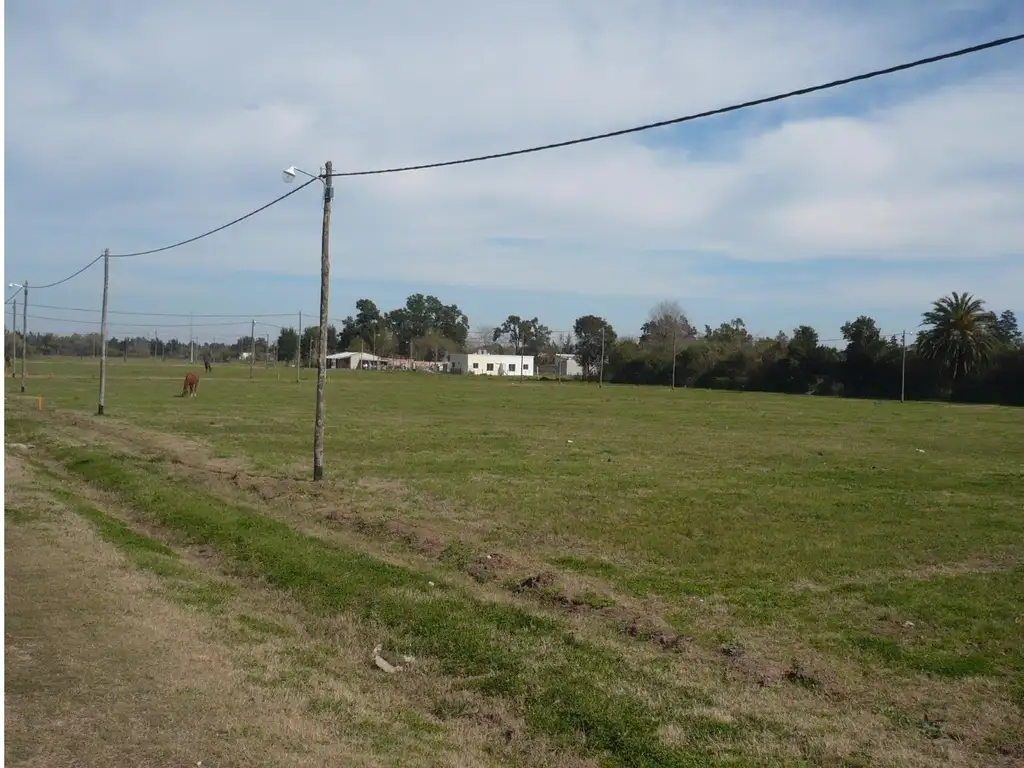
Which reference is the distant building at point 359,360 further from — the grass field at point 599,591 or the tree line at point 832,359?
the grass field at point 599,591

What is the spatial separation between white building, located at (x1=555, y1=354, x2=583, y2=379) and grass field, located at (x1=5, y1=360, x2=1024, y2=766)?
11152 cm

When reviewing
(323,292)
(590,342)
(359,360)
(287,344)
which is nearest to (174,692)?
(323,292)

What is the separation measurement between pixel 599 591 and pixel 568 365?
450ft

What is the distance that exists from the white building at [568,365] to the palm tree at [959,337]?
60.1 meters

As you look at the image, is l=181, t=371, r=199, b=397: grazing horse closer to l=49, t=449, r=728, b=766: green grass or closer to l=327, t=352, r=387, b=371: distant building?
l=49, t=449, r=728, b=766: green grass

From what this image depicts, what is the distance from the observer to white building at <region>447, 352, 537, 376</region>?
146 meters

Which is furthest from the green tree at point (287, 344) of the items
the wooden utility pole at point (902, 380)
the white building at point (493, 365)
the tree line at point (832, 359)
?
the wooden utility pole at point (902, 380)

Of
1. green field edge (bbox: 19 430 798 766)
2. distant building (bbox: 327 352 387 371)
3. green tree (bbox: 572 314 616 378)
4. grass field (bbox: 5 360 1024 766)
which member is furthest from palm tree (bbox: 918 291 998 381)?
distant building (bbox: 327 352 387 371)

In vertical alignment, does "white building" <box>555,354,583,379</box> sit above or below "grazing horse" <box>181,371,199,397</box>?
above

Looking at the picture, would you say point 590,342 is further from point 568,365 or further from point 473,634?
point 473,634

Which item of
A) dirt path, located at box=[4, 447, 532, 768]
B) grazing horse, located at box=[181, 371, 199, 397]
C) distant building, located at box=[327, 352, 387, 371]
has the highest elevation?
distant building, located at box=[327, 352, 387, 371]

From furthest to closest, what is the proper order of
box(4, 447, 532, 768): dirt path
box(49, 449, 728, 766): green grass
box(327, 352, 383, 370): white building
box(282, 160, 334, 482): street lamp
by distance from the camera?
box(327, 352, 383, 370): white building < box(282, 160, 334, 482): street lamp < box(49, 449, 728, 766): green grass < box(4, 447, 532, 768): dirt path

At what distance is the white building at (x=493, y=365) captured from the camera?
14650cm

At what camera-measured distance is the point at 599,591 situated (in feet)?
32.8
